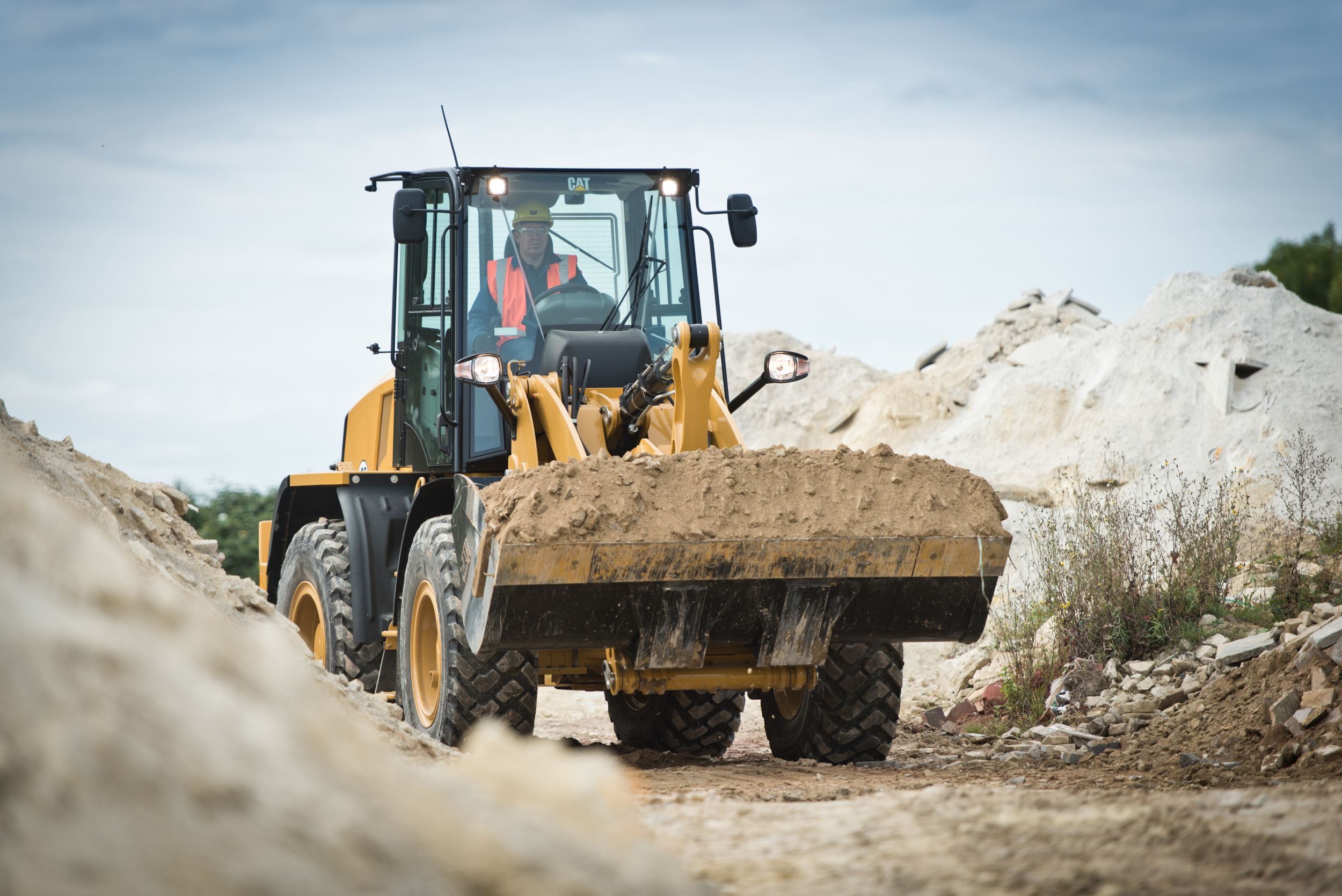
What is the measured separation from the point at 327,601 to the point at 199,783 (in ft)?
19.4

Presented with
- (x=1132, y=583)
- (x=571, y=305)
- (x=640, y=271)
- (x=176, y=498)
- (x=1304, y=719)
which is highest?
(x=640, y=271)

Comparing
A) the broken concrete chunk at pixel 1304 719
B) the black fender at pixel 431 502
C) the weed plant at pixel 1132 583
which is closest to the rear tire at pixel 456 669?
the black fender at pixel 431 502

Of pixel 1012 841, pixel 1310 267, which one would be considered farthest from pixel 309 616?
pixel 1310 267

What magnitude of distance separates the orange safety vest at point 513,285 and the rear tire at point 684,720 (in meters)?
2.53

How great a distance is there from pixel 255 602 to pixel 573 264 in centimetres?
270

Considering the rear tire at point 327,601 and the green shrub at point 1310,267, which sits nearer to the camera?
the rear tire at point 327,601

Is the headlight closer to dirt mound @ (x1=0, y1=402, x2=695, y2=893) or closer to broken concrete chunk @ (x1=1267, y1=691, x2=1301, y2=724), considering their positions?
dirt mound @ (x1=0, y1=402, x2=695, y2=893)

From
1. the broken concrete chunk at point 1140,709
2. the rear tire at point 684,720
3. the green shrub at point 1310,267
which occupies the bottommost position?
the rear tire at point 684,720

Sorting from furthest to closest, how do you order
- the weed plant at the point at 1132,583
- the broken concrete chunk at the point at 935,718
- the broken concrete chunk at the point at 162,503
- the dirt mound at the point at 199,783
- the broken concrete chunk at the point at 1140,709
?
1. the broken concrete chunk at the point at 935,718
2. the weed plant at the point at 1132,583
3. the broken concrete chunk at the point at 1140,709
4. the broken concrete chunk at the point at 162,503
5. the dirt mound at the point at 199,783

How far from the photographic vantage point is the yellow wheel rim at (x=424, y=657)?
664 centimetres

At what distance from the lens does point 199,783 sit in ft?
6.65

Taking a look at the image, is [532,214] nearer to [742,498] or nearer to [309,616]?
[742,498]

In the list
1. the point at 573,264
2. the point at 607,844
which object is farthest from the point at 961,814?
the point at 573,264

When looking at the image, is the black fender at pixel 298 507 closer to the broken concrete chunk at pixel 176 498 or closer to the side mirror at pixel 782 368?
the broken concrete chunk at pixel 176 498
